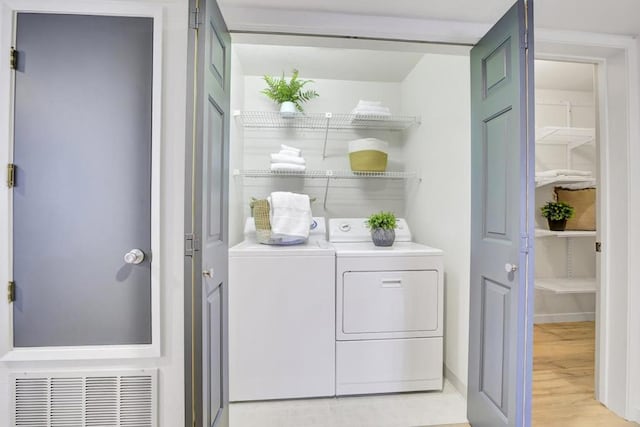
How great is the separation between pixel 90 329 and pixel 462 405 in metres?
2.14

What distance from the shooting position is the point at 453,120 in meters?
2.07

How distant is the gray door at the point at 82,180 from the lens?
1.34m

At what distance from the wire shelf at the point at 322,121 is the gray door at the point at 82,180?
1080 millimetres

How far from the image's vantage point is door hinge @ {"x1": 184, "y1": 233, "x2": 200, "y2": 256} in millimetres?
1127

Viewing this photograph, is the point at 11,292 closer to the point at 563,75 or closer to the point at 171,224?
the point at 171,224

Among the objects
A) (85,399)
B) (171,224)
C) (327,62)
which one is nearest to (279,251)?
(171,224)

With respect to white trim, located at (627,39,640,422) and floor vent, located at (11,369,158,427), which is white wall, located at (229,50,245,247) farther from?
white trim, located at (627,39,640,422)

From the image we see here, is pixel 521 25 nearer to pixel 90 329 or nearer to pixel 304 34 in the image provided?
pixel 304 34

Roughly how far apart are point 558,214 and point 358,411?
2685 mm

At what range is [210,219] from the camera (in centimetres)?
128

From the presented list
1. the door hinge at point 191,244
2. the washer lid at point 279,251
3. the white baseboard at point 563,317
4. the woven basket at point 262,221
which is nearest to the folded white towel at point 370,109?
the woven basket at point 262,221

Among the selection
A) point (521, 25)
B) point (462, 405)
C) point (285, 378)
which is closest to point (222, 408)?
point (285, 378)

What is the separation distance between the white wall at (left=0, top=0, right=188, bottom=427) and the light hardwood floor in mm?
1962

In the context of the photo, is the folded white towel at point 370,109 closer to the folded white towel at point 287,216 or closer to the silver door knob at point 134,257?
the folded white towel at point 287,216
